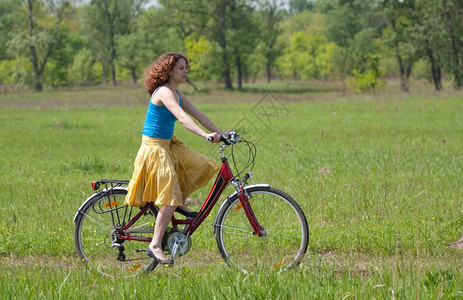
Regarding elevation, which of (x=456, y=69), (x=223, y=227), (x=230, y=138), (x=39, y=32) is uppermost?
(x=39, y=32)

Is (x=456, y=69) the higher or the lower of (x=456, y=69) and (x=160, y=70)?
the lower

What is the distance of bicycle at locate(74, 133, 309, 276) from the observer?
18.0 ft

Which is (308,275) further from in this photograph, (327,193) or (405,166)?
(405,166)

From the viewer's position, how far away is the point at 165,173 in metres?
5.46

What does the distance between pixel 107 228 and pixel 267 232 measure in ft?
5.07

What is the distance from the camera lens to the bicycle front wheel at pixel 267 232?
5477mm

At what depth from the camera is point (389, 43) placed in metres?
53.1

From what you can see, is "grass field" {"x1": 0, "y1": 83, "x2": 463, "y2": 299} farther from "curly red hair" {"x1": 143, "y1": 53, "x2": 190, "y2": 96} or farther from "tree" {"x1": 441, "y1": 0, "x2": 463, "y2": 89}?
"tree" {"x1": 441, "y1": 0, "x2": 463, "y2": 89}

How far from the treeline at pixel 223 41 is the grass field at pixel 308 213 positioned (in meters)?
31.9

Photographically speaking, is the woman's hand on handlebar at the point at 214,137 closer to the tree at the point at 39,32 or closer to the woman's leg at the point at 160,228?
the woman's leg at the point at 160,228

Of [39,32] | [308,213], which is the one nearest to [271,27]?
[39,32]

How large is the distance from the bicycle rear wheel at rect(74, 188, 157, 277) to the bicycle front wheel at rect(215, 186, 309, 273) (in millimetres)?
694

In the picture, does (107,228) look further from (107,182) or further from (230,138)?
(230,138)

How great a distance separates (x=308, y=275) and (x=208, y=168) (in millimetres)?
1410
